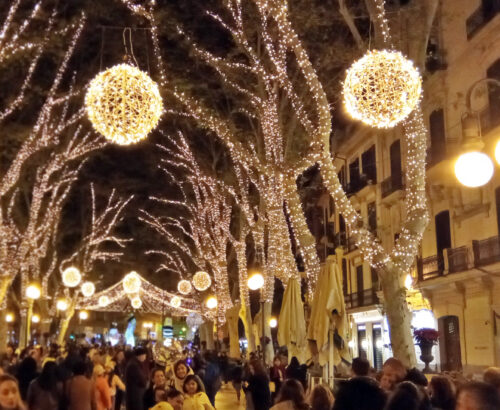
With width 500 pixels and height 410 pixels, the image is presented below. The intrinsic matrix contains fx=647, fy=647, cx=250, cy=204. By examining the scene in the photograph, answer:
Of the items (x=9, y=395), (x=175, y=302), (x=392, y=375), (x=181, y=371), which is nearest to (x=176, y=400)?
(x=181, y=371)

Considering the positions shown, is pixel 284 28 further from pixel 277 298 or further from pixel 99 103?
pixel 277 298

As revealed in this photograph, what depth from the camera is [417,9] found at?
11898 millimetres

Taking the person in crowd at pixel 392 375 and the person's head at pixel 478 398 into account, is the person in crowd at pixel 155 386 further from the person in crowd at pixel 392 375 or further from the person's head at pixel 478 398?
the person's head at pixel 478 398

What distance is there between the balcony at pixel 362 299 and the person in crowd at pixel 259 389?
71.3 ft

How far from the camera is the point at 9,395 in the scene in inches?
217

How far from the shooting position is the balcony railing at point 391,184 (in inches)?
1063

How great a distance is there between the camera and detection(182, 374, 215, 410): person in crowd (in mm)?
6906

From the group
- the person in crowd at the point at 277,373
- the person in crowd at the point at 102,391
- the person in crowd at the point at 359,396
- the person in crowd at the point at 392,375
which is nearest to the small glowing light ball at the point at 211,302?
the person in crowd at the point at 277,373

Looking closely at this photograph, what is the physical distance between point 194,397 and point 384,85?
4795 millimetres

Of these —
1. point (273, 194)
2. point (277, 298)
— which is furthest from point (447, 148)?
point (277, 298)

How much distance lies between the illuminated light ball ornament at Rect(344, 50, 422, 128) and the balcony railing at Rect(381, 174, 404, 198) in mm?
18326

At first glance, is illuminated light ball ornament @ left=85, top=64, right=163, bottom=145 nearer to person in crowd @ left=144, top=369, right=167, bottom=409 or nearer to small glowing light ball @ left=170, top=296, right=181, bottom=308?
person in crowd @ left=144, top=369, right=167, bottom=409

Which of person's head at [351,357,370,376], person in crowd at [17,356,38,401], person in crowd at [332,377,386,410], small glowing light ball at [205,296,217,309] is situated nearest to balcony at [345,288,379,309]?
small glowing light ball at [205,296,217,309]

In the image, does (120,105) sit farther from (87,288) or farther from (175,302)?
(175,302)
